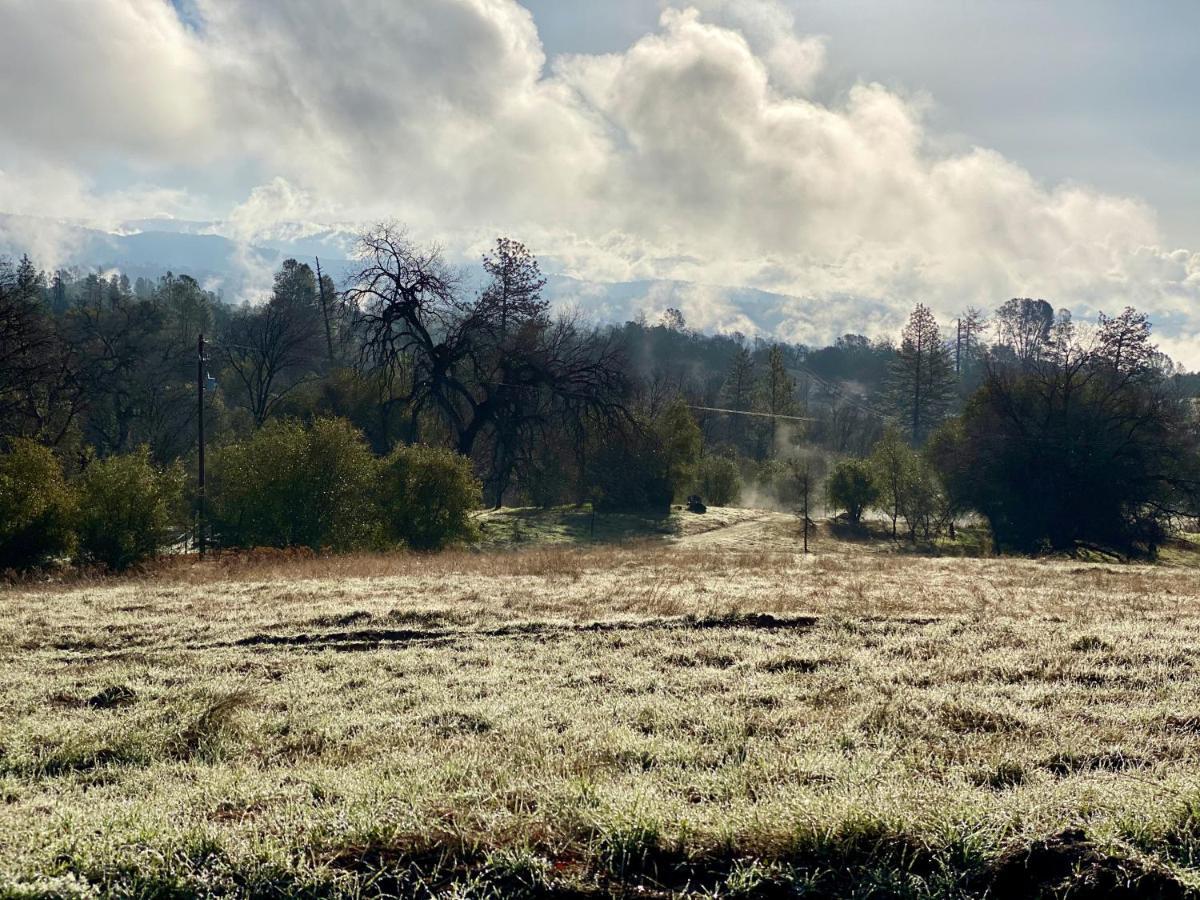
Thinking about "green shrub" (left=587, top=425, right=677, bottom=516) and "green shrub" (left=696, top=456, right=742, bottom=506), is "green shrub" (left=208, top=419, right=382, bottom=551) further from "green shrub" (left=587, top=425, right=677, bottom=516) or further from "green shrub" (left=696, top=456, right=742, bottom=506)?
"green shrub" (left=696, top=456, right=742, bottom=506)

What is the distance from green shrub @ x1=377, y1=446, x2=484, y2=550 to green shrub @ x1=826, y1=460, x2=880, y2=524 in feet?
91.5

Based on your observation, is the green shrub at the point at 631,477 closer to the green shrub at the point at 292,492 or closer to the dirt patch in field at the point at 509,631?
the green shrub at the point at 292,492

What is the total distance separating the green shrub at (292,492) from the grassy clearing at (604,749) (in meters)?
19.3

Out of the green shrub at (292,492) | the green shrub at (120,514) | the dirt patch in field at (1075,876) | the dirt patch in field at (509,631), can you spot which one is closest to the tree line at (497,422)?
the green shrub at (292,492)

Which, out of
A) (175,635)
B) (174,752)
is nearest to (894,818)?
(174,752)

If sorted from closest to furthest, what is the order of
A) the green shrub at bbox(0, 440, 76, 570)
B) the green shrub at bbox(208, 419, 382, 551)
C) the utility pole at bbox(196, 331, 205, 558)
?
the green shrub at bbox(0, 440, 76, 570)
the utility pole at bbox(196, 331, 205, 558)
the green shrub at bbox(208, 419, 382, 551)

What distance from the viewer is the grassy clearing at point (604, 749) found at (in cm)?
366

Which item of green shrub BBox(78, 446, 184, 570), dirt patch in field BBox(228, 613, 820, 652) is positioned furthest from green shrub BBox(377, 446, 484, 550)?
dirt patch in field BBox(228, 613, 820, 652)

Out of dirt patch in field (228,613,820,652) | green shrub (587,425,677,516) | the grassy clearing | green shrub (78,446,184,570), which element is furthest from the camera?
green shrub (587,425,677,516)

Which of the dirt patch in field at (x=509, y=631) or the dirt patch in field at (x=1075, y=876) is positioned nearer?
the dirt patch in field at (x=1075, y=876)

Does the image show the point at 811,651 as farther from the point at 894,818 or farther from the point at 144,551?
the point at 144,551

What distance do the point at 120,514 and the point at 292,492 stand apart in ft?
23.5

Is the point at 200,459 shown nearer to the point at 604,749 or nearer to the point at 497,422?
the point at 497,422

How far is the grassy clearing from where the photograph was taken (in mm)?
3658
